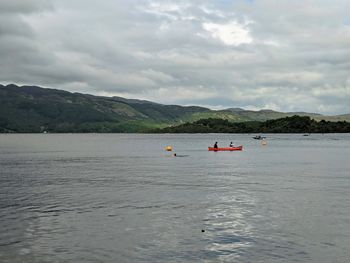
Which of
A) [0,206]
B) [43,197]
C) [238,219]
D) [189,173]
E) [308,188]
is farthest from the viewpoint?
[189,173]

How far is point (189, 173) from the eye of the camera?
81188 millimetres

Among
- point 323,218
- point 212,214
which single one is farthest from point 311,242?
point 212,214

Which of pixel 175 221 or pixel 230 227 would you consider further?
pixel 175 221

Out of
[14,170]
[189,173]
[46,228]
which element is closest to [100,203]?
[46,228]

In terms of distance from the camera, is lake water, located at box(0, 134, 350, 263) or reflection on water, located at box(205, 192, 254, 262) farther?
reflection on water, located at box(205, 192, 254, 262)

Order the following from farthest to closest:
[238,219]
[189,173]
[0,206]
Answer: [189,173] < [0,206] < [238,219]

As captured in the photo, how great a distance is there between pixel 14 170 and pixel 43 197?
39.1 metres

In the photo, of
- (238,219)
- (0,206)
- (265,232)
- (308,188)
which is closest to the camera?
(265,232)

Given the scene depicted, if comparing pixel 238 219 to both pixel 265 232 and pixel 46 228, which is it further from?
pixel 46 228

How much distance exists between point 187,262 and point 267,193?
2956 cm

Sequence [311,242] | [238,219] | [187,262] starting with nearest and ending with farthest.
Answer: [187,262] < [311,242] < [238,219]

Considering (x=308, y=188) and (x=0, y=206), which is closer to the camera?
(x=0, y=206)

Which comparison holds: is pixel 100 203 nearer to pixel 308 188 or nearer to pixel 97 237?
pixel 97 237

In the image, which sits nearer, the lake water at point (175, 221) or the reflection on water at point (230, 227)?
the lake water at point (175, 221)
